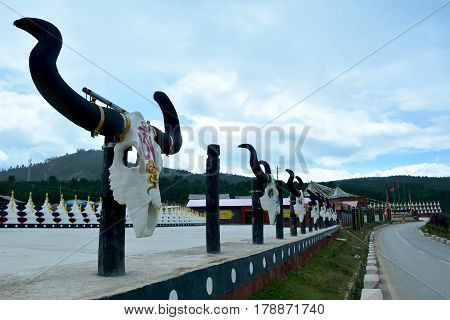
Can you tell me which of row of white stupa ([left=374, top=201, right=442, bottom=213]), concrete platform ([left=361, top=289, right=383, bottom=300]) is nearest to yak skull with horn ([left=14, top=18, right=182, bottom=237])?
concrete platform ([left=361, top=289, right=383, bottom=300])

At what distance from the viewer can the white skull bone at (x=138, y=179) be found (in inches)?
186

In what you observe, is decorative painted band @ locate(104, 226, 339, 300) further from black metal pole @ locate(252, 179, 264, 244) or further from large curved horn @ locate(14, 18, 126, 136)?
large curved horn @ locate(14, 18, 126, 136)

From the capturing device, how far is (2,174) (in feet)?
641

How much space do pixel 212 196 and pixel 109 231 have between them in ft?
11.1

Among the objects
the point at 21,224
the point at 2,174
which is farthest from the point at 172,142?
the point at 2,174

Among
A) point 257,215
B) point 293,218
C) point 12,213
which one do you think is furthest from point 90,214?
point 257,215

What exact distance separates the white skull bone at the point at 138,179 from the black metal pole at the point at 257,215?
5084mm

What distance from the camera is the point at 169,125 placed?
20.1 feet

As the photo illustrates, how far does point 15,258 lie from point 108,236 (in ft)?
9.76

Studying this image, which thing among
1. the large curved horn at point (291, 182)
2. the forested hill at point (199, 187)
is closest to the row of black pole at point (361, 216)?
the forested hill at point (199, 187)

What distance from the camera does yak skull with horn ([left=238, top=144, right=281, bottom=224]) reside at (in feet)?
33.8

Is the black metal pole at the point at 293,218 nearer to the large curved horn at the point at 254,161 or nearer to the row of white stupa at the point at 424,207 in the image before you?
the large curved horn at the point at 254,161
